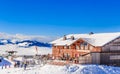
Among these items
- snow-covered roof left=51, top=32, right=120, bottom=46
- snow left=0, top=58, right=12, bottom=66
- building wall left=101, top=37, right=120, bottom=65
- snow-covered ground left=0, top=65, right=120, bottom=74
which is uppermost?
snow-covered roof left=51, top=32, right=120, bottom=46

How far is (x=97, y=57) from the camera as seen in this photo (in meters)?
63.4

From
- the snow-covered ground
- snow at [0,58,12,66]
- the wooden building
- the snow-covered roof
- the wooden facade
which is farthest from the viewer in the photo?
snow at [0,58,12,66]

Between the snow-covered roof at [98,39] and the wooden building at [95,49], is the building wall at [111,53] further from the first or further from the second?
the snow-covered roof at [98,39]

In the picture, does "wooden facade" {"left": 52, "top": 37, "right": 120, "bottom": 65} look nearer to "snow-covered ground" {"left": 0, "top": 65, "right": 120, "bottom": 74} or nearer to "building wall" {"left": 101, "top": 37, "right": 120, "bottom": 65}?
"building wall" {"left": 101, "top": 37, "right": 120, "bottom": 65}

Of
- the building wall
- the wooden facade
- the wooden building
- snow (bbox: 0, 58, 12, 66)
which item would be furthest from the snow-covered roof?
snow (bbox: 0, 58, 12, 66)

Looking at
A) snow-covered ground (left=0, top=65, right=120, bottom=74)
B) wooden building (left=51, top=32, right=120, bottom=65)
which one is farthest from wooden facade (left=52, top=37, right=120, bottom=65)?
snow-covered ground (left=0, top=65, right=120, bottom=74)

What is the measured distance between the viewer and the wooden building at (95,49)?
207 feet

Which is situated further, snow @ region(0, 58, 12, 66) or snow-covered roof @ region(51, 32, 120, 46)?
snow @ region(0, 58, 12, 66)

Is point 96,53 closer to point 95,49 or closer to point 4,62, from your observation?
point 95,49

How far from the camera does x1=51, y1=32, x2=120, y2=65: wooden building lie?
63.2 m

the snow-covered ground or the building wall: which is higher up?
the building wall

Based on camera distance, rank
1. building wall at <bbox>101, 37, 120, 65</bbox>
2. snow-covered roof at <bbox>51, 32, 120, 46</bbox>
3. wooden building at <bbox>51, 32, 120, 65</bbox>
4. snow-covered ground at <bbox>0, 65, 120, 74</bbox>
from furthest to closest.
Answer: snow-covered roof at <bbox>51, 32, 120, 46</bbox>
building wall at <bbox>101, 37, 120, 65</bbox>
wooden building at <bbox>51, 32, 120, 65</bbox>
snow-covered ground at <bbox>0, 65, 120, 74</bbox>

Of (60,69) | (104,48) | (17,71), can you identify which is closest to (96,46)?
(104,48)

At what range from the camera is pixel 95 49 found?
211ft
